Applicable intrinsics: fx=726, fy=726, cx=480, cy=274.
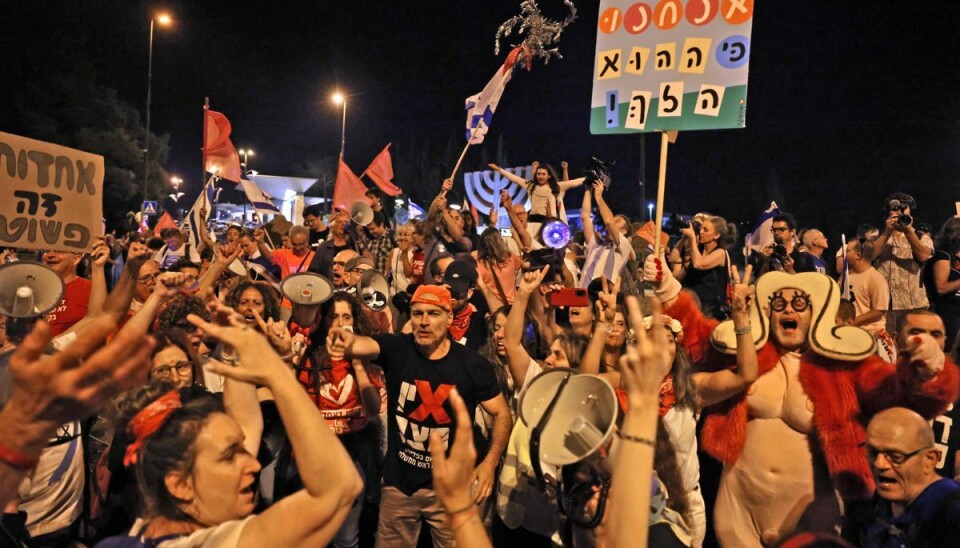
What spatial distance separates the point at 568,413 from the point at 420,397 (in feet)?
6.41

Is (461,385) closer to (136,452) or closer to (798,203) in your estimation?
(136,452)

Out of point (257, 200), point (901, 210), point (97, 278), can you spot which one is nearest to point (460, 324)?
point (97, 278)

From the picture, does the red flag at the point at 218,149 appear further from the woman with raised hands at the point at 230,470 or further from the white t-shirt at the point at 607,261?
the woman with raised hands at the point at 230,470

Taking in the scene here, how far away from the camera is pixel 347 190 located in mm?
11922

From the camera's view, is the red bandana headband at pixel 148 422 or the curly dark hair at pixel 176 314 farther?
the curly dark hair at pixel 176 314

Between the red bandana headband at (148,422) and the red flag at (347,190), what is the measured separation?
932 centimetres

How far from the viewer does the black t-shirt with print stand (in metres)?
4.28

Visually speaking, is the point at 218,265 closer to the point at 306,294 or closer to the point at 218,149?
the point at 306,294

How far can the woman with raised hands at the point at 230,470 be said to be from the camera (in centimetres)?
208

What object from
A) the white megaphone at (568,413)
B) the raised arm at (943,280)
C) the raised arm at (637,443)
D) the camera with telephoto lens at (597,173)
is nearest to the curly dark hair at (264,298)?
the white megaphone at (568,413)

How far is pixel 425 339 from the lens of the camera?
4.35 meters

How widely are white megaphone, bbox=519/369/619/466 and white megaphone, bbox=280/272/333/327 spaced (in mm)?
2823

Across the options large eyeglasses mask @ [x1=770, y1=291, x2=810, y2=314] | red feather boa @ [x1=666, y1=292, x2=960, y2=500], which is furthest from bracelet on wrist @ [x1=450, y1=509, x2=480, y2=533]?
large eyeglasses mask @ [x1=770, y1=291, x2=810, y2=314]

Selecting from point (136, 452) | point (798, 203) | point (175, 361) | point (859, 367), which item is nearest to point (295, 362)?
point (175, 361)
